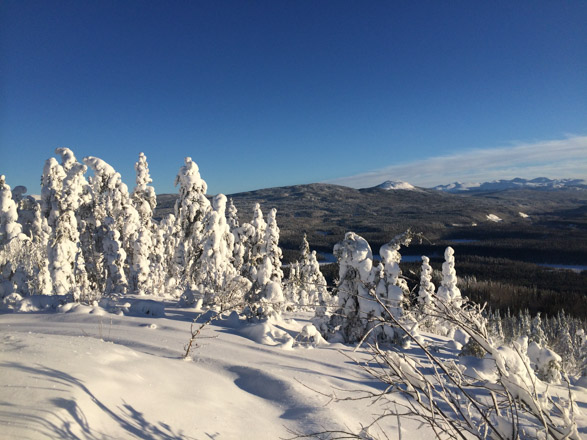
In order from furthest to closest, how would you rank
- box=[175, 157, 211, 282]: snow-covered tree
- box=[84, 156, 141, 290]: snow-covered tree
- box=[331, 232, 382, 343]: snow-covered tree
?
box=[175, 157, 211, 282]: snow-covered tree
box=[84, 156, 141, 290]: snow-covered tree
box=[331, 232, 382, 343]: snow-covered tree

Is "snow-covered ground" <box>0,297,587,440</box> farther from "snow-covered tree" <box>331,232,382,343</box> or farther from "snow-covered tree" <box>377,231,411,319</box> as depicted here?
"snow-covered tree" <box>377,231,411,319</box>

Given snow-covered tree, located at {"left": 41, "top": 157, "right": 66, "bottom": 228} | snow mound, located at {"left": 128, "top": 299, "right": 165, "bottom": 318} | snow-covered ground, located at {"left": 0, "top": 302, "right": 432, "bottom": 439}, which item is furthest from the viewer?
snow-covered tree, located at {"left": 41, "top": 157, "right": 66, "bottom": 228}

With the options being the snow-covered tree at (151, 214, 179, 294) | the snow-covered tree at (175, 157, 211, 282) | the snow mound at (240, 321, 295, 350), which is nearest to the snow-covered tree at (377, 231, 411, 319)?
the snow mound at (240, 321, 295, 350)

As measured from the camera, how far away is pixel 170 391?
12.6ft

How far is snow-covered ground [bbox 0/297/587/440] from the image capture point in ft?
9.10

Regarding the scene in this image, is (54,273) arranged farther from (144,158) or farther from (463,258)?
(463,258)

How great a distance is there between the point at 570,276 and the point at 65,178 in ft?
360

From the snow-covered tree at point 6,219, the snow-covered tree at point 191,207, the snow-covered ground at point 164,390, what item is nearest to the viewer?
the snow-covered ground at point 164,390

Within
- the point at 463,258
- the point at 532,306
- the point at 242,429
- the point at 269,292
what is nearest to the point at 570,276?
the point at 463,258

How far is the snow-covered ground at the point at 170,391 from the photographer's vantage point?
277 centimetres

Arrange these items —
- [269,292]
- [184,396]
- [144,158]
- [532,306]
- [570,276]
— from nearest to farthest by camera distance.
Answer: [184,396] < [269,292] < [144,158] < [532,306] < [570,276]

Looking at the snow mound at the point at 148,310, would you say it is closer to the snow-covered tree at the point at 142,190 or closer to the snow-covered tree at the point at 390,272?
the snow-covered tree at the point at 390,272

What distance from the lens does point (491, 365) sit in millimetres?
6223

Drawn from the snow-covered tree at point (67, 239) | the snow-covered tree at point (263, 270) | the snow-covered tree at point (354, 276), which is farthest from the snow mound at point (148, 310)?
the snow-covered tree at point (354, 276)
